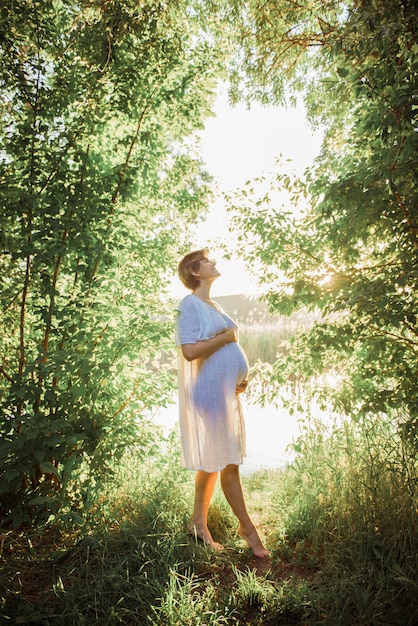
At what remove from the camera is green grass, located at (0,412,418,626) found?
2119 millimetres

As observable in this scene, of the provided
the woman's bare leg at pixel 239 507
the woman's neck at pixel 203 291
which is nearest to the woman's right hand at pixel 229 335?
the woman's neck at pixel 203 291

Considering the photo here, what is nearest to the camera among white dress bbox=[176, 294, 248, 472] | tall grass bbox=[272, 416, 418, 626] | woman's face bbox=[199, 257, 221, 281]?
tall grass bbox=[272, 416, 418, 626]

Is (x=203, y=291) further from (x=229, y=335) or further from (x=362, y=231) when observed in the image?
(x=362, y=231)

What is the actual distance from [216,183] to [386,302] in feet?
6.61

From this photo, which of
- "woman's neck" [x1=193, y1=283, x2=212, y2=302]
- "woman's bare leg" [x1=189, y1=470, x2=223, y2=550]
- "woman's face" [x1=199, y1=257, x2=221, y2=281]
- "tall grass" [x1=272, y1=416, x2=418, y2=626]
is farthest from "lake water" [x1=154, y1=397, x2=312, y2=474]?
"woman's face" [x1=199, y1=257, x2=221, y2=281]

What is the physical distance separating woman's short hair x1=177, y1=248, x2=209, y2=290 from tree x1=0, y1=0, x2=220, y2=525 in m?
0.34

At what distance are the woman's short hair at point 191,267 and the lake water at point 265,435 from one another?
263cm

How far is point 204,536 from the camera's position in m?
2.88

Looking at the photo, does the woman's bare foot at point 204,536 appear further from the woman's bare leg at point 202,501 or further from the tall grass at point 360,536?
the tall grass at point 360,536

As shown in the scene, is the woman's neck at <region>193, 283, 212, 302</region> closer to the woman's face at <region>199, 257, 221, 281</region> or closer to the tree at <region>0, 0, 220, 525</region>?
the woman's face at <region>199, 257, 221, 281</region>

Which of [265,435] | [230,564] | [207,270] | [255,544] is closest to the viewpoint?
[230,564]

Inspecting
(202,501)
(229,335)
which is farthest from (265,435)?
(229,335)

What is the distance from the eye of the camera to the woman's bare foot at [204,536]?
2817 millimetres

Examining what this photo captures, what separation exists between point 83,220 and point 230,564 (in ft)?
8.15
